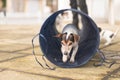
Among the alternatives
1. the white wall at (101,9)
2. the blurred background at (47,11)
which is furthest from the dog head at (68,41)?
the white wall at (101,9)

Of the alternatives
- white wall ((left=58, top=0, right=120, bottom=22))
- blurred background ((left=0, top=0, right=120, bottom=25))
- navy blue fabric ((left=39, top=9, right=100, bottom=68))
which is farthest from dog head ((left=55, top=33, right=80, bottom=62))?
white wall ((left=58, top=0, right=120, bottom=22))

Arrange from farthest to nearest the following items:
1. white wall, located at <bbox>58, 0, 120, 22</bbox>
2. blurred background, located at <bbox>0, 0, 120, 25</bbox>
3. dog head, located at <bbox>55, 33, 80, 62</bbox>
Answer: white wall, located at <bbox>58, 0, 120, 22</bbox>, blurred background, located at <bbox>0, 0, 120, 25</bbox>, dog head, located at <bbox>55, 33, 80, 62</bbox>

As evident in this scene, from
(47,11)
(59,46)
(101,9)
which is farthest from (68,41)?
(47,11)

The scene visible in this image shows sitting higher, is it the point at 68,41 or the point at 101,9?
the point at 68,41

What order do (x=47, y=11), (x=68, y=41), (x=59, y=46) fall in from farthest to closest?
1. (x=47, y=11)
2. (x=59, y=46)
3. (x=68, y=41)

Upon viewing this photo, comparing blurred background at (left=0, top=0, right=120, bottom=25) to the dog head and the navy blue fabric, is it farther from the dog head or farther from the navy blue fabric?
the dog head

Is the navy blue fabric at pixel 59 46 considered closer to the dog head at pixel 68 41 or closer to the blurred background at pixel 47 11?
the dog head at pixel 68 41

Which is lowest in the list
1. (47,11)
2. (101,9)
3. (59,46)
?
(47,11)

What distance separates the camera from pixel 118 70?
3.75 feet

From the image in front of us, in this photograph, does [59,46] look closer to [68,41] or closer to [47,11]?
Answer: [68,41]

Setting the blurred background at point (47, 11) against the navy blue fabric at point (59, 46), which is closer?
the navy blue fabric at point (59, 46)

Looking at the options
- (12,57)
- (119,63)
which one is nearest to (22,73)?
(12,57)

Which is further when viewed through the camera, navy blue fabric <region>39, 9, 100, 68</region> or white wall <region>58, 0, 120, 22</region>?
white wall <region>58, 0, 120, 22</region>

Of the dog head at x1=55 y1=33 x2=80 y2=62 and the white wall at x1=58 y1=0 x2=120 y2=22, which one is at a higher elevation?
the dog head at x1=55 y1=33 x2=80 y2=62
